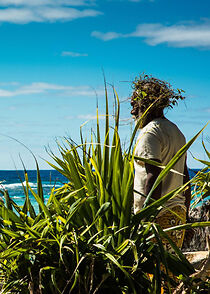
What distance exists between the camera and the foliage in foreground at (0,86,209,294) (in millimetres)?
2217

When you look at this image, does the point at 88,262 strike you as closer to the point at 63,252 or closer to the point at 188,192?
the point at 63,252

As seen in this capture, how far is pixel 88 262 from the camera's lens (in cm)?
224

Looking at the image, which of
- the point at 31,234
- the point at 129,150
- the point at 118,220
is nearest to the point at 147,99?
the point at 129,150

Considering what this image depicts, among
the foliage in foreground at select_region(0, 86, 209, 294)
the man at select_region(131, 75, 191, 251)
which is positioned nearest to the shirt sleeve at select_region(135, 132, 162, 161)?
the man at select_region(131, 75, 191, 251)

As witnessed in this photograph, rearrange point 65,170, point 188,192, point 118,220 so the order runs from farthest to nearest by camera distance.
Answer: point 188,192 → point 65,170 → point 118,220

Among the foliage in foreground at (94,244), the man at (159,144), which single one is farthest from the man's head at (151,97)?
the foliage in foreground at (94,244)

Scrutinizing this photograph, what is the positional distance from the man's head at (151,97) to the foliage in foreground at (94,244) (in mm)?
872

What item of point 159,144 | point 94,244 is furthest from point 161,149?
point 94,244

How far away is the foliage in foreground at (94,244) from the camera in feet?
7.27

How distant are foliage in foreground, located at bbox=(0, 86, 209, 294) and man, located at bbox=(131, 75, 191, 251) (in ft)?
2.61

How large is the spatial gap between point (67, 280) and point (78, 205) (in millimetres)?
364

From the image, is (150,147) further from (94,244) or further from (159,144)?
(94,244)

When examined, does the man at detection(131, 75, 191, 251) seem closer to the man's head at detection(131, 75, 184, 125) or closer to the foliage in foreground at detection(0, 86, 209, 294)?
the man's head at detection(131, 75, 184, 125)

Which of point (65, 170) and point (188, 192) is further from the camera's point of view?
point (188, 192)
